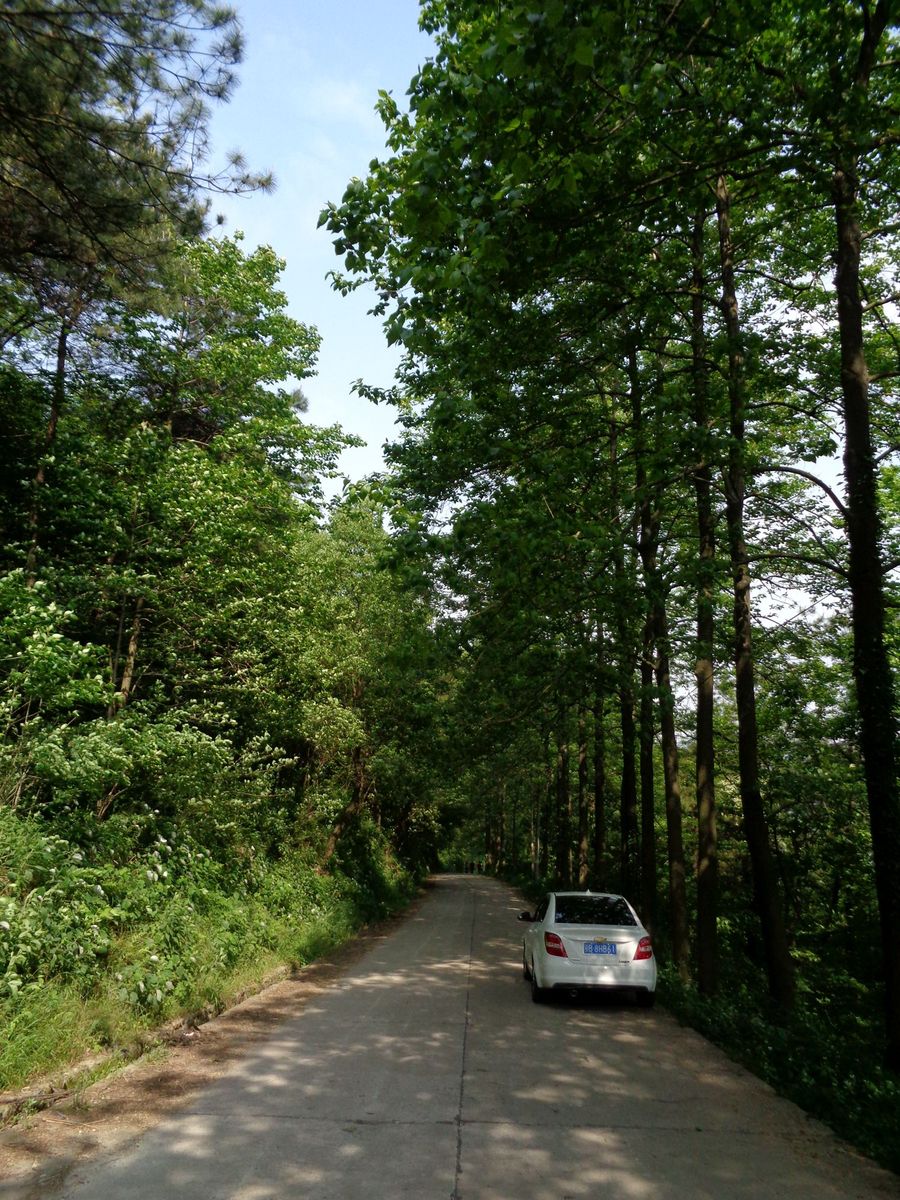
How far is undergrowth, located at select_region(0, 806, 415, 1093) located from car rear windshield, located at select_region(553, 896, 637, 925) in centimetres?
448

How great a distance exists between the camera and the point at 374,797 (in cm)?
2861

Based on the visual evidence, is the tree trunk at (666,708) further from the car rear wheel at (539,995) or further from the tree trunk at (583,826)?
the tree trunk at (583,826)

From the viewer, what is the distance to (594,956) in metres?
10.7

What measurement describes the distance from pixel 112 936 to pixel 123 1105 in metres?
2.98

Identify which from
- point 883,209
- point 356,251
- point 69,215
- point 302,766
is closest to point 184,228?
point 69,215

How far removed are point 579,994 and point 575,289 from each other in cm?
989

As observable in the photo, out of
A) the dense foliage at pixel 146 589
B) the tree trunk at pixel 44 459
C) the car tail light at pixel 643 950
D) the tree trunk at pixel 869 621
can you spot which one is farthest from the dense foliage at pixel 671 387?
the tree trunk at pixel 44 459

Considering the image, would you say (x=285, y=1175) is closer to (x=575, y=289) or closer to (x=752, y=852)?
(x=752, y=852)

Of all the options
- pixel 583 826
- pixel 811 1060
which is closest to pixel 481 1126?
pixel 811 1060

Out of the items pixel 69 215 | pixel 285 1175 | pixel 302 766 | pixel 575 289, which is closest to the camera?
pixel 285 1175

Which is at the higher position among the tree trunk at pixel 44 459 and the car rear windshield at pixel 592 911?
the tree trunk at pixel 44 459

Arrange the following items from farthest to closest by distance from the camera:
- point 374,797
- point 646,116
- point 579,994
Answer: point 374,797
point 579,994
point 646,116

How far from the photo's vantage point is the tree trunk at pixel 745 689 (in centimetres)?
990

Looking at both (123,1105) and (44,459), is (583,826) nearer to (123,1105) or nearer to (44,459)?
(44,459)
